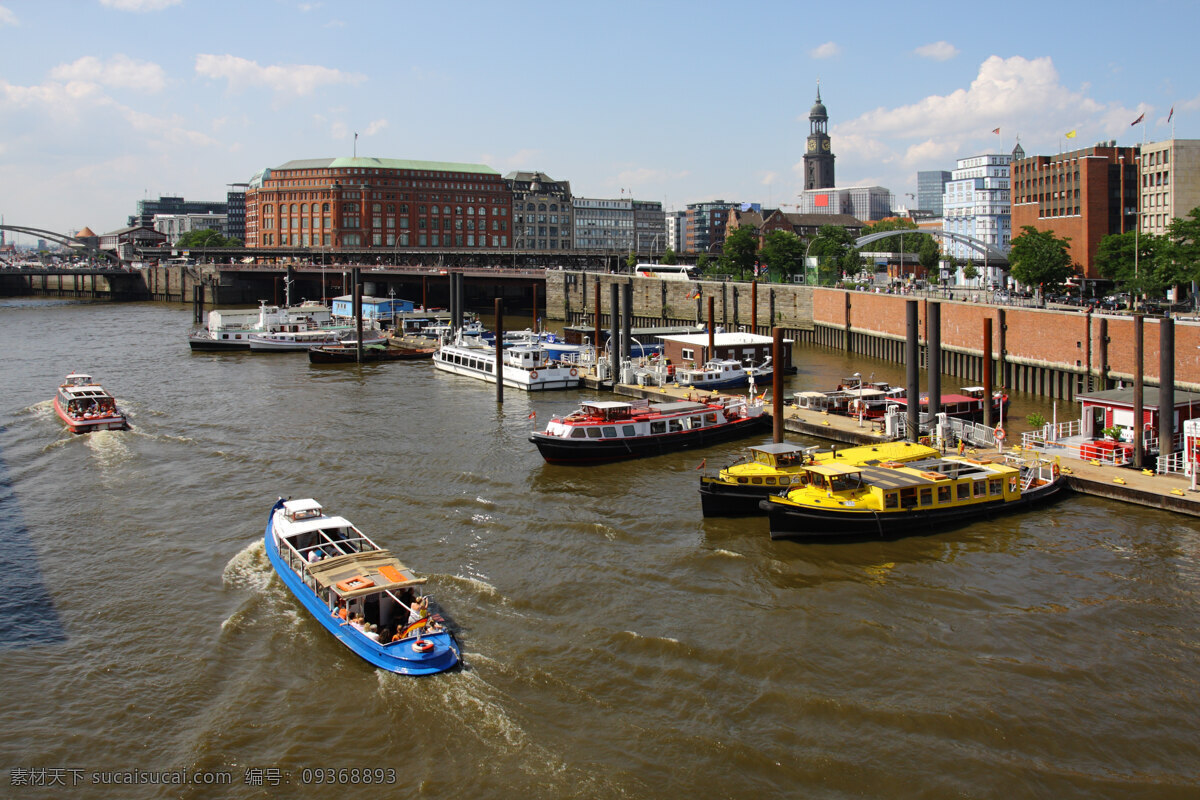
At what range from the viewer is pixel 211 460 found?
154ft

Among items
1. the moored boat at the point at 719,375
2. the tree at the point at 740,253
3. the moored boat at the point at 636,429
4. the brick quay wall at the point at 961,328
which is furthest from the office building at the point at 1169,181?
the moored boat at the point at 636,429

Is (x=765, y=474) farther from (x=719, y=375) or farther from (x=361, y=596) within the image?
(x=719, y=375)

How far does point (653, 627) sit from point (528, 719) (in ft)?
18.8

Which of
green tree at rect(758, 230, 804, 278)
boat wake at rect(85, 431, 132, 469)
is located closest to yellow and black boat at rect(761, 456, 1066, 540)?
boat wake at rect(85, 431, 132, 469)

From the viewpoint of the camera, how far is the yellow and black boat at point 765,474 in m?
36.9

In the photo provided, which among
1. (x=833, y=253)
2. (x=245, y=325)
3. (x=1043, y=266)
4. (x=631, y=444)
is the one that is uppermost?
(x=833, y=253)

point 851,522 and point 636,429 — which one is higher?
point 636,429

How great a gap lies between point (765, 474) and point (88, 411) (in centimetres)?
3908

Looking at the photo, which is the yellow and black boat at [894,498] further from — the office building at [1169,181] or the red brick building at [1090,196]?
the red brick building at [1090,196]

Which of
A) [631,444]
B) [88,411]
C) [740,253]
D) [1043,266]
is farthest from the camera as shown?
[740,253]

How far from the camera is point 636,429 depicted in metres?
47.0

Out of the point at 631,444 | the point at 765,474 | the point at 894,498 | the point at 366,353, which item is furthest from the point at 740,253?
the point at 894,498

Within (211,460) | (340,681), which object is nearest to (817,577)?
(340,681)

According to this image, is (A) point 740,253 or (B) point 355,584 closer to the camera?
(B) point 355,584
